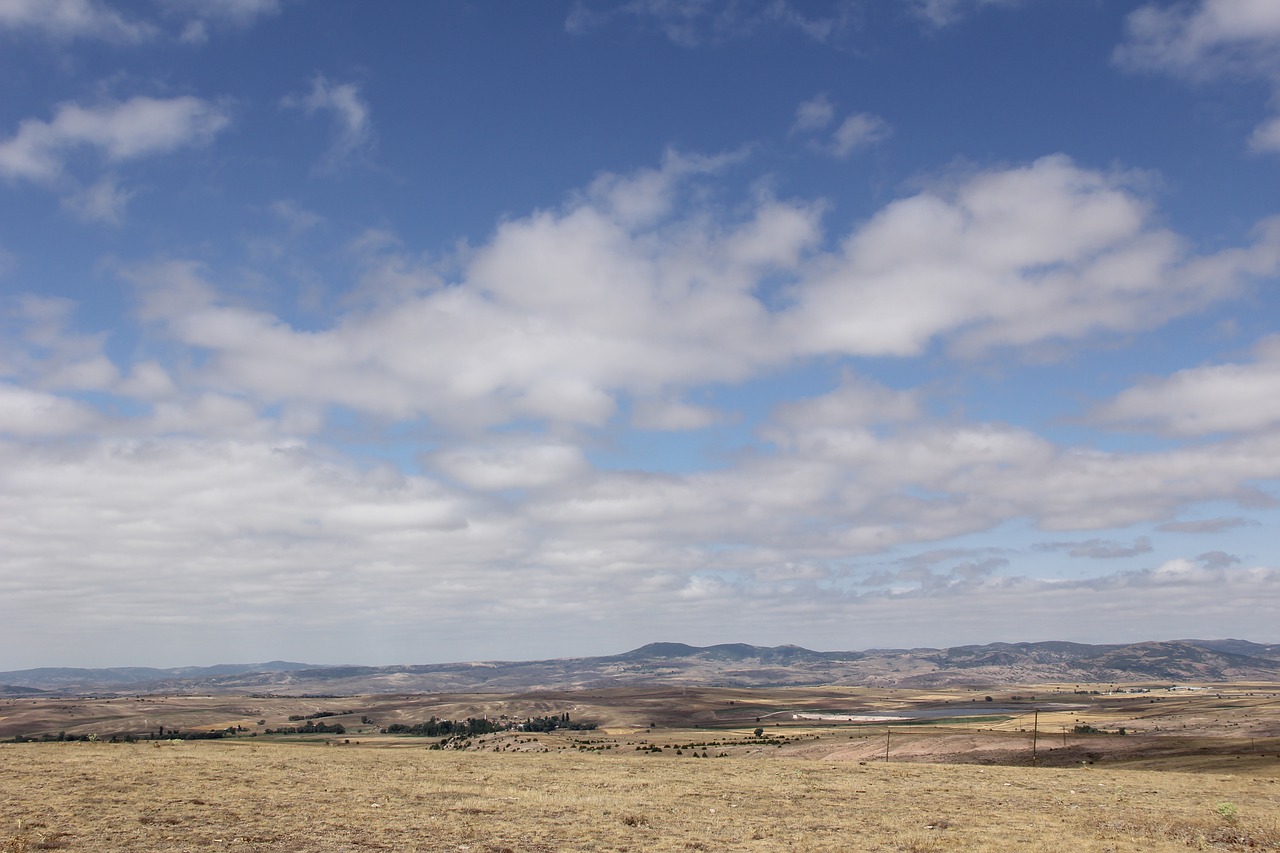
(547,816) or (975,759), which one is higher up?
(547,816)

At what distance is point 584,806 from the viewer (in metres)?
39.0

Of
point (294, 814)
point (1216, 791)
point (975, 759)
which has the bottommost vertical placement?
point (975, 759)

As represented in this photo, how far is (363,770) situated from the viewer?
165ft

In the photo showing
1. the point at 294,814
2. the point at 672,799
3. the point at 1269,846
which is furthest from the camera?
the point at 672,799

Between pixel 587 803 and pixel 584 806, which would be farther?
pixel 587 803

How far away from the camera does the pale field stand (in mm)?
30750

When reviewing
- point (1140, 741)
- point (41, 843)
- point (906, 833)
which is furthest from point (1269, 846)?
point (1140, 741)

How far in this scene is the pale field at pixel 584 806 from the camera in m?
30.8

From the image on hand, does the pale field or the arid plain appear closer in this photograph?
the pale field

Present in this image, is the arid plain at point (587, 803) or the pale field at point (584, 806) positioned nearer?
the pale field at point (584, 806)

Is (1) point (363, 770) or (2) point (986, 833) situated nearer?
(2) point (986, 833)

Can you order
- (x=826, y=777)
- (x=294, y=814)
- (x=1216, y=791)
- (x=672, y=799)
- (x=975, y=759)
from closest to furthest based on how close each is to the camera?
(x=294, y=814) < (x=672, y=799) < (x=1216, y=791) < (x=826, y=777) < (x=975, y=759)

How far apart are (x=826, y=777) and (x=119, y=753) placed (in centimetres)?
4389

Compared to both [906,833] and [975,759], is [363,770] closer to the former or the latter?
[906,833]
